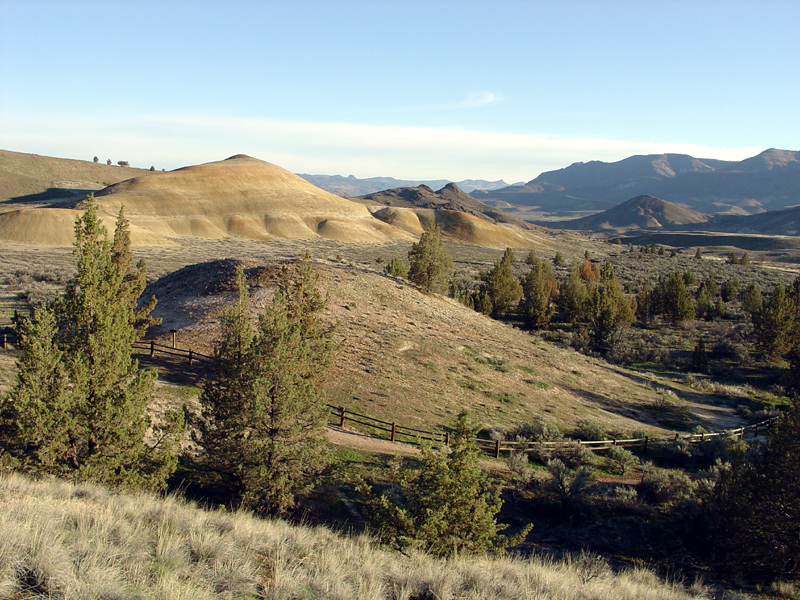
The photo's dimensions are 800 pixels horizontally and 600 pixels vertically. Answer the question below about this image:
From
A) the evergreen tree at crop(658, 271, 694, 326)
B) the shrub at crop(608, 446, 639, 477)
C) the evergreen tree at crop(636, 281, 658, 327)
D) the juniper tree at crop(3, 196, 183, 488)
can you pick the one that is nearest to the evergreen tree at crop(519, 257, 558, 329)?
the evergreen tree at crop(636, 281, 658, 327)

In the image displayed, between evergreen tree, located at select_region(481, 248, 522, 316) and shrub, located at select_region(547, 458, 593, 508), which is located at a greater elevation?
evergreen tree, located at select_region(481, 248, 522, 316)

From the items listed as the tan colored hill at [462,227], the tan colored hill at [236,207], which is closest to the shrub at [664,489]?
the tan colored hill at [236,207]

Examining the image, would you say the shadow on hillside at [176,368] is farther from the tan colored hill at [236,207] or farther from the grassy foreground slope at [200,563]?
the tan colored hill at [236,207]

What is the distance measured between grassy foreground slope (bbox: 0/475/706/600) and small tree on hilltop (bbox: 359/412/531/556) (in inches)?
29.5

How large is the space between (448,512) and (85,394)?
7.02 m

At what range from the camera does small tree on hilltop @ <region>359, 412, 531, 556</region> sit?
29.3ft

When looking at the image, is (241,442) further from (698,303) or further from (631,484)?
(698,303)

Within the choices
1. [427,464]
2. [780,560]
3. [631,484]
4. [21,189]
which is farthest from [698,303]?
[21,189]

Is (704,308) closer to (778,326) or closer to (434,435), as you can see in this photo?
(778,326)

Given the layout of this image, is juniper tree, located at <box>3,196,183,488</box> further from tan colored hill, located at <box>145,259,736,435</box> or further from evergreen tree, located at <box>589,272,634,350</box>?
evergreen tree, located at <box>589,272,634,350</box>

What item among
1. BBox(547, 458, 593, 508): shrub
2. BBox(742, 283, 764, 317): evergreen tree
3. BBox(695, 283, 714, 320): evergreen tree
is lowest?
BBox(547, 458, 593, 508): shrub

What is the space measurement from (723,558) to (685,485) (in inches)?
169

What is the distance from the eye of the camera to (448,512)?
30.3 feet

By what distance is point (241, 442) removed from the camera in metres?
10.8
